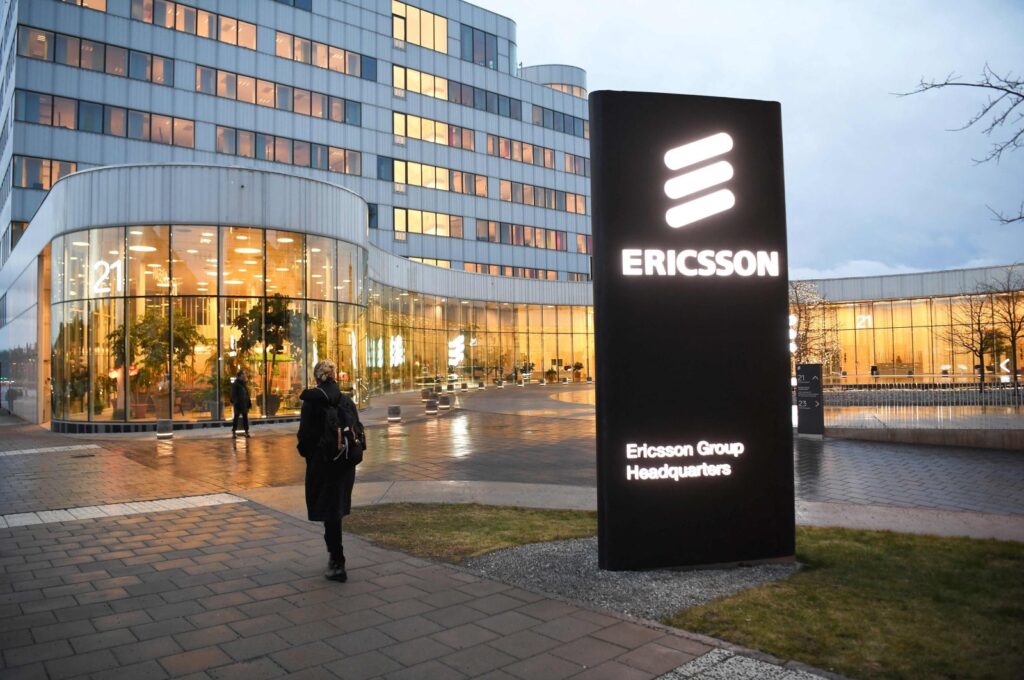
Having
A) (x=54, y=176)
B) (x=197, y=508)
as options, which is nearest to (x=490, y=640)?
(x=197, y=508)

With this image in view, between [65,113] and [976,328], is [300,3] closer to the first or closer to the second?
[65,113]

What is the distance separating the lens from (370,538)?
8336 mm

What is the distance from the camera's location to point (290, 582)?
6719 mm

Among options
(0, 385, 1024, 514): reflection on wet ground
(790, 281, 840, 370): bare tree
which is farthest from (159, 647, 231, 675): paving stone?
(790, 281, 840, 370): bare tree

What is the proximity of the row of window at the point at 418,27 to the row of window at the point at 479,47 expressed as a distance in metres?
1.90

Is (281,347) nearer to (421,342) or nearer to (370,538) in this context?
(370,538)

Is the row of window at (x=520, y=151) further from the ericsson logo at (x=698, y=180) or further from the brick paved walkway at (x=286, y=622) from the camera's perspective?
the brick paved walkway at (x=286, y=622)

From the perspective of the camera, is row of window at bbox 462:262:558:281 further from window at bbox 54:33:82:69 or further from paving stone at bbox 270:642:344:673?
paving stone at bbox 270:642:344:673

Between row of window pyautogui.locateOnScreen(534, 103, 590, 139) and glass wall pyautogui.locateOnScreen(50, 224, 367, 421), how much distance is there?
3960 centimetres

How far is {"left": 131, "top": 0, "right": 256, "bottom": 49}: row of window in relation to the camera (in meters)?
41.4

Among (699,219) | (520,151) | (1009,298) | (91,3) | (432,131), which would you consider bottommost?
(699,219)

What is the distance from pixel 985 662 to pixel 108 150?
45.5 meters

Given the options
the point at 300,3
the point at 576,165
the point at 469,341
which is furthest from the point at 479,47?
the point at 469,341

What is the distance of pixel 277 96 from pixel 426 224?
13254mm
